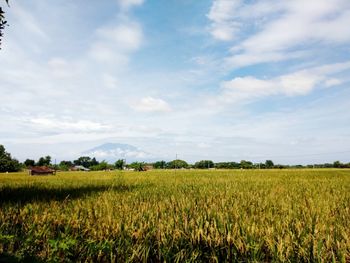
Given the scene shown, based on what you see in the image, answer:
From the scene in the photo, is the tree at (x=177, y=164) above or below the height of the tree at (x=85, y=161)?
below

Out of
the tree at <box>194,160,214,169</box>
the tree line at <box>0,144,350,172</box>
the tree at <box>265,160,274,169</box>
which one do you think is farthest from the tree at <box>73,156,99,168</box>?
the tree at <box>265,160,274,169</box>

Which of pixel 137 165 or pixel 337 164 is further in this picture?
pixel 137 165

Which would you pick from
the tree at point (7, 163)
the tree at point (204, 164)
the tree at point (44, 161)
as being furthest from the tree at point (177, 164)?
the tree at point (7, 163)

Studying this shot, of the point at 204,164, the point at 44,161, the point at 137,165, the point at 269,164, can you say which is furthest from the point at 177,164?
the point at 44,161

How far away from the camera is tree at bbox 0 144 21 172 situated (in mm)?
95500

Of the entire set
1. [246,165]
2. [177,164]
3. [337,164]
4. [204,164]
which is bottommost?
[337,164]

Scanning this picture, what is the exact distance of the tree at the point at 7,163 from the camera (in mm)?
95500

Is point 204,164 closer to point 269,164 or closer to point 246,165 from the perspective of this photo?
point 246,165

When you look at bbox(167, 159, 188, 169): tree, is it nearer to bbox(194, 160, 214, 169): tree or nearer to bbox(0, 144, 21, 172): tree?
bbox(194, 160, 214, 169): tree

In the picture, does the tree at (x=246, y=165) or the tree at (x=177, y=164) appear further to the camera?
the tree at (x=177, y=164)

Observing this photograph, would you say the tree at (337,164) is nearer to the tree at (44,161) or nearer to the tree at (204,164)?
the tree at (204,164)

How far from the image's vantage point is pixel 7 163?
9681cm

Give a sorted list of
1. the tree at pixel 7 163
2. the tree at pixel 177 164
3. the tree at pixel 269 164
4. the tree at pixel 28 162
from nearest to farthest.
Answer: the tree at pixel 7 163
the tree at pixel 269 164
the tree at pixel 28 162
the tree at pixel 177 164

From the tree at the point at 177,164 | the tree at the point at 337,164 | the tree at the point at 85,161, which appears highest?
the tree at the point at 85,161
